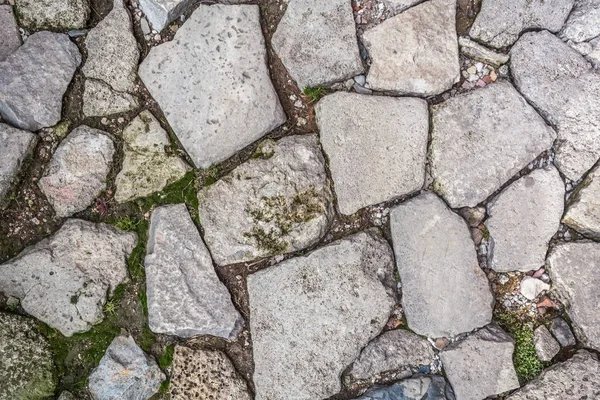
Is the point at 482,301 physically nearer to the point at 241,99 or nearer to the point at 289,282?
the point at 289,282

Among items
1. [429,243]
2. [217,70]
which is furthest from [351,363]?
[217,70]

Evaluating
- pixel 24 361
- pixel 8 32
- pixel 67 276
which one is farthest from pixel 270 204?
pixel 8 32

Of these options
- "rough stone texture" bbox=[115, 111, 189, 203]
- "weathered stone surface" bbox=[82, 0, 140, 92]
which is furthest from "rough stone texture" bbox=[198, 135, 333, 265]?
"weathered stone surface" bbox=[82, 0, 140, 92]

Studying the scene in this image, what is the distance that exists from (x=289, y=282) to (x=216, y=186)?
1.89 feet

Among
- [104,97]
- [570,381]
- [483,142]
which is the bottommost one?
[570,381]

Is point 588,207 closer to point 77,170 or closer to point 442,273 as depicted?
point 442,273

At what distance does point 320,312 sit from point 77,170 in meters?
1.36

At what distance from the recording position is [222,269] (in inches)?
106

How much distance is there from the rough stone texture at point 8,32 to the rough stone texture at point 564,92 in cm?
243

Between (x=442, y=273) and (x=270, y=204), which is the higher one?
(x=270, y=204)

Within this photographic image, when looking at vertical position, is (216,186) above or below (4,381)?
above

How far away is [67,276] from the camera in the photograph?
8.70 feet

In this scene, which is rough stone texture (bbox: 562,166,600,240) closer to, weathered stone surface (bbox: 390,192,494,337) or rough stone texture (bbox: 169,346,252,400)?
weathered stone surface (bbox: 390,192,494,337)

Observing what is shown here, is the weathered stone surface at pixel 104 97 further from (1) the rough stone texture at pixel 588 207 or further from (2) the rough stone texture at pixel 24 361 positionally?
(1) the rough stone texture at pixel 588 207
